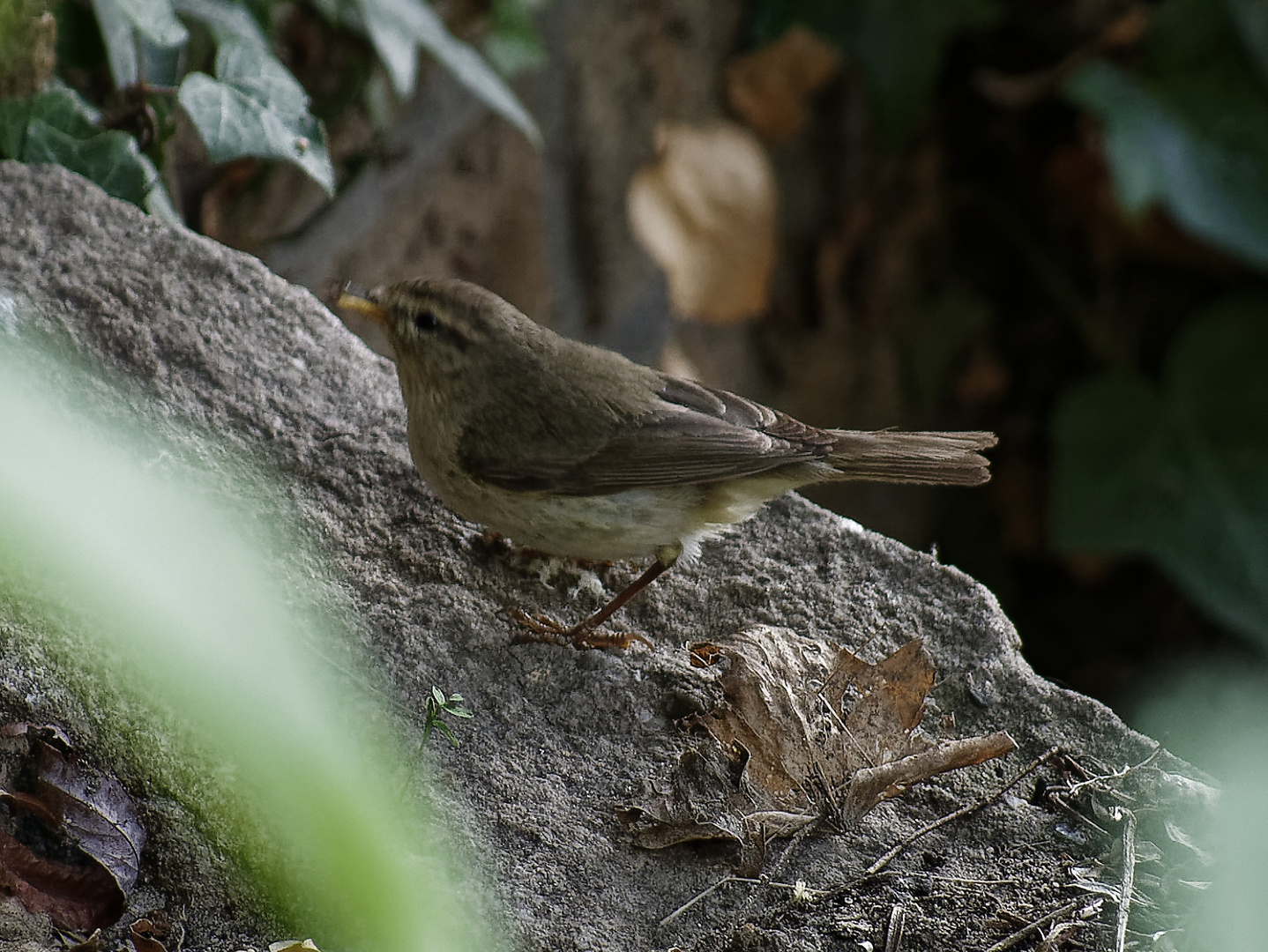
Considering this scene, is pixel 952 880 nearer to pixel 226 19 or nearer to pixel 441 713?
pixel 441 713

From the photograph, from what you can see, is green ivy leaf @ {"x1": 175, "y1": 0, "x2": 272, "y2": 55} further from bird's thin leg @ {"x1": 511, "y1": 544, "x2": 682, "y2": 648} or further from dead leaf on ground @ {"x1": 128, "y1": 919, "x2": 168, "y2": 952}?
dead leaf on ground @ {"x1": 128, "y1": 919, "x2": 168, "y2": 952}

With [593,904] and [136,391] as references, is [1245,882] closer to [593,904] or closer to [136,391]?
[593,904]

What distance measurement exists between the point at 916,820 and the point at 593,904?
2.11 ft

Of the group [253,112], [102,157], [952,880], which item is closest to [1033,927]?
[952,880]

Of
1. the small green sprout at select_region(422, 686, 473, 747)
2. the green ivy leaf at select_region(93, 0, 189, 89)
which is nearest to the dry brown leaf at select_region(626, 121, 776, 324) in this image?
the green ivy leaf at select_region(93, 0, 189, 89)

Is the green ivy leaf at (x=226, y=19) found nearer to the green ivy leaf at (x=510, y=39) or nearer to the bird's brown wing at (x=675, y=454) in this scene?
the green ivy leaf at (x=510, y=39)

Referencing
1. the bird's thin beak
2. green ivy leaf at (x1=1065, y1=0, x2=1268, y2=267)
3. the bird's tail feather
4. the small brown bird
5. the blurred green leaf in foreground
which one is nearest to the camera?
the blurred green leaf in foreground

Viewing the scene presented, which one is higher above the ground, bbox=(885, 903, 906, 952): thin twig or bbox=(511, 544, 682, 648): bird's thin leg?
bbox=(511, 544, 682, 648): bird's thin leg

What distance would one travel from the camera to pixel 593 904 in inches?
83.9

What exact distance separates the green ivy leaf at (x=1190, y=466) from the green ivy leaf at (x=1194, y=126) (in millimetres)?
513

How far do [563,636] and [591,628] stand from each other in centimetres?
15

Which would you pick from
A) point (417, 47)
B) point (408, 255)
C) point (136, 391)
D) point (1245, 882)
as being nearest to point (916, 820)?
point (1245, 882)

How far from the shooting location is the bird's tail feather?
3221 millimetres

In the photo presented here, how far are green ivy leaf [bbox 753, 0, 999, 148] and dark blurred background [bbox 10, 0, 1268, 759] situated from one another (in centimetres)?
1
